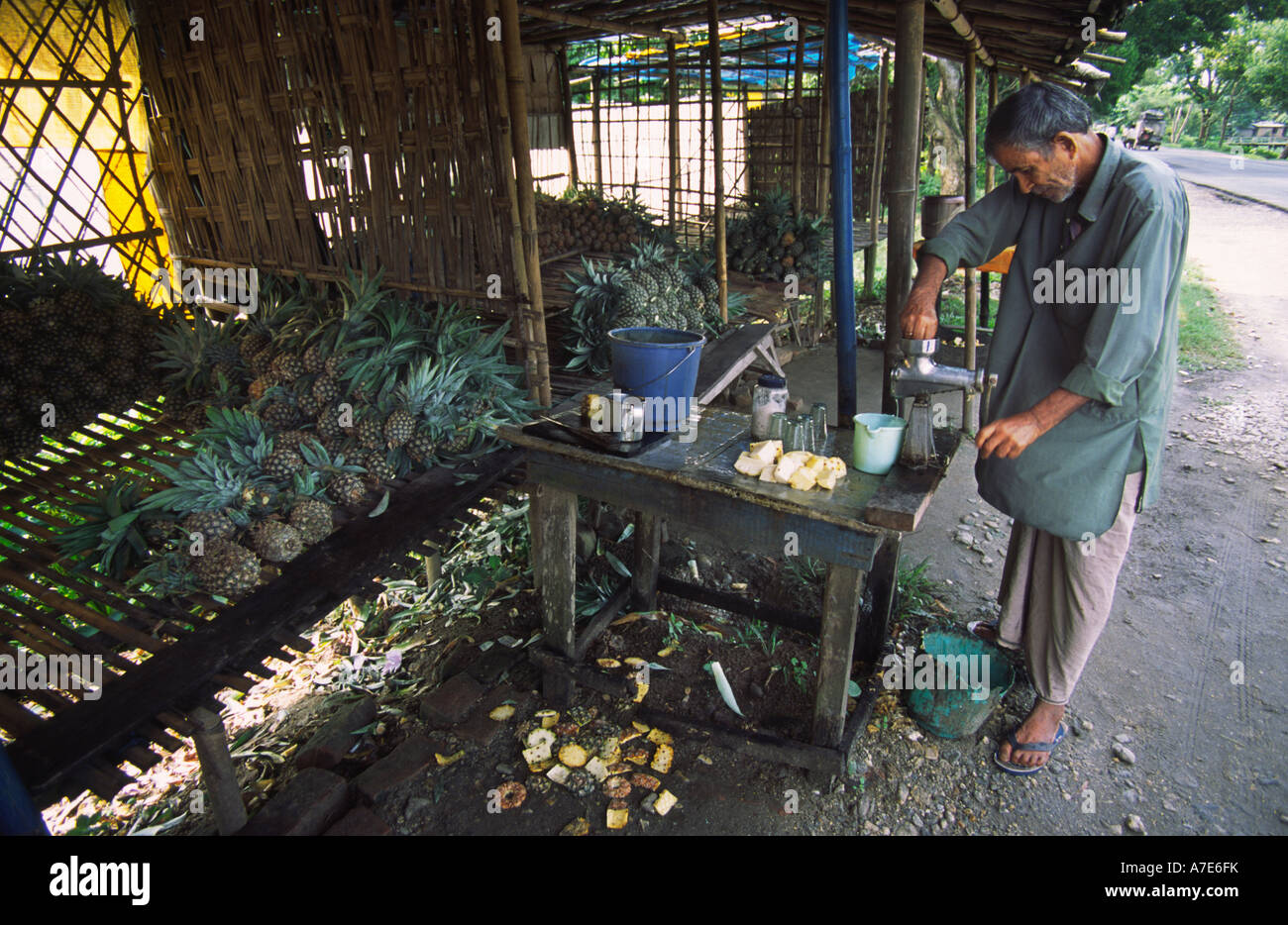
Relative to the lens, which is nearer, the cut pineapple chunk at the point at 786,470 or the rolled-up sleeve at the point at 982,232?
the cut pineapple chunk at the point at 786,470

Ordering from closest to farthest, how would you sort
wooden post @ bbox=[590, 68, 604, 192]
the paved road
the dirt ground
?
the dirt ground → wooden post @ bbox=[590, 68, 604, 192] → the paved road

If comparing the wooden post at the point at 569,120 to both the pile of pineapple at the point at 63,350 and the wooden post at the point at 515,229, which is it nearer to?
the pile of pineapple at the point at 63,350

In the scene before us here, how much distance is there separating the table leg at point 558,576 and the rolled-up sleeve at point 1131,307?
1.88m

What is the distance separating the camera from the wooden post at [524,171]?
3.86m

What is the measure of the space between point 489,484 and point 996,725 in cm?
268

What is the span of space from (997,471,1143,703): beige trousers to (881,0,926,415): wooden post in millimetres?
875

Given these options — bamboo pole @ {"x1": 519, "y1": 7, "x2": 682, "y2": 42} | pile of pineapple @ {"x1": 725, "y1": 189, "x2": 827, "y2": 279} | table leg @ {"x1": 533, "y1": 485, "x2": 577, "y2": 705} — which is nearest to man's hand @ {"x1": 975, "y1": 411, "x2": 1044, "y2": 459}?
table leg @ {"x1": 533, "y1": 485, "x2": 577, "y2": 705}

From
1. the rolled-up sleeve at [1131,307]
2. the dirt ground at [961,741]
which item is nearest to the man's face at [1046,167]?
the rolled-up sleeve at [1131,307]

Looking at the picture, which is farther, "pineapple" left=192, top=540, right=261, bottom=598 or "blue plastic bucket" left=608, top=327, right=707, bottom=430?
"pineapple" left=192, top=540, right=261, bottom=598

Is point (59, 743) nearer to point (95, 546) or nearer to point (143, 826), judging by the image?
point (143, 826)

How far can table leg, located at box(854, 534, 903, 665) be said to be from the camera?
3.36 meters

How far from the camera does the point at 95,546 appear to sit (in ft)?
11.6

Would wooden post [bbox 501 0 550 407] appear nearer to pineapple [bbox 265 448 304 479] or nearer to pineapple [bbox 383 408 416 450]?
pineapple [bbox 383 408 416 450]

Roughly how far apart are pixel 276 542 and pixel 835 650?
2.51m
